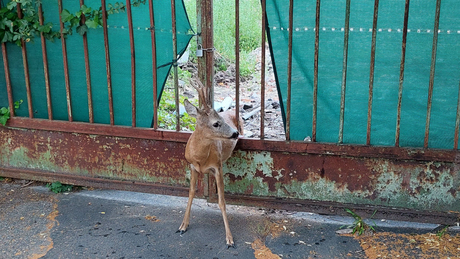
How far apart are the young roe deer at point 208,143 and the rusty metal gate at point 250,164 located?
Result: 0.38 metres

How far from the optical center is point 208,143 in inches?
157

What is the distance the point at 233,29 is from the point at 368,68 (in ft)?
15.7

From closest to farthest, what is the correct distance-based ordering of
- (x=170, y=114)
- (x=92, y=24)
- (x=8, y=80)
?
(x=92, y=24) → (x=8, y=80) → (x=170, y=114)

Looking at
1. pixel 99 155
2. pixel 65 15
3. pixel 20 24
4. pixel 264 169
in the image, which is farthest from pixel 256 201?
pixel 20 24

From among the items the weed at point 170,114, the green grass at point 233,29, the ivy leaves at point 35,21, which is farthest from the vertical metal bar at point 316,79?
the green grass at point 233,29

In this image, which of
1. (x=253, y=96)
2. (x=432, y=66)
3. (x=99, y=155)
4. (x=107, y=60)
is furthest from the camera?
(x=253, y=96)

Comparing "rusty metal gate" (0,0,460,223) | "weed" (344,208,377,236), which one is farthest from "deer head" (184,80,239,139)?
"weed" (344,208,377,236)

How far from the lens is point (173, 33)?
4.36 m

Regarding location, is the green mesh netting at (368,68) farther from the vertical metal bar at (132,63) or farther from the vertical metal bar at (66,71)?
the vertical metal bar at (66,71)

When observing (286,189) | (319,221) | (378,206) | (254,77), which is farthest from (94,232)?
(254,77)

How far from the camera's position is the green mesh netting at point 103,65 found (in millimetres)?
4438

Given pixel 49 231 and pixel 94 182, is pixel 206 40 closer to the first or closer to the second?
pixel 94 182

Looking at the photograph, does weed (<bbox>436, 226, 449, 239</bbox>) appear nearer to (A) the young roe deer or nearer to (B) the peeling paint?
(B) the peeling paint

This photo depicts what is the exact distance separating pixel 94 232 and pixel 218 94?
3678mm
